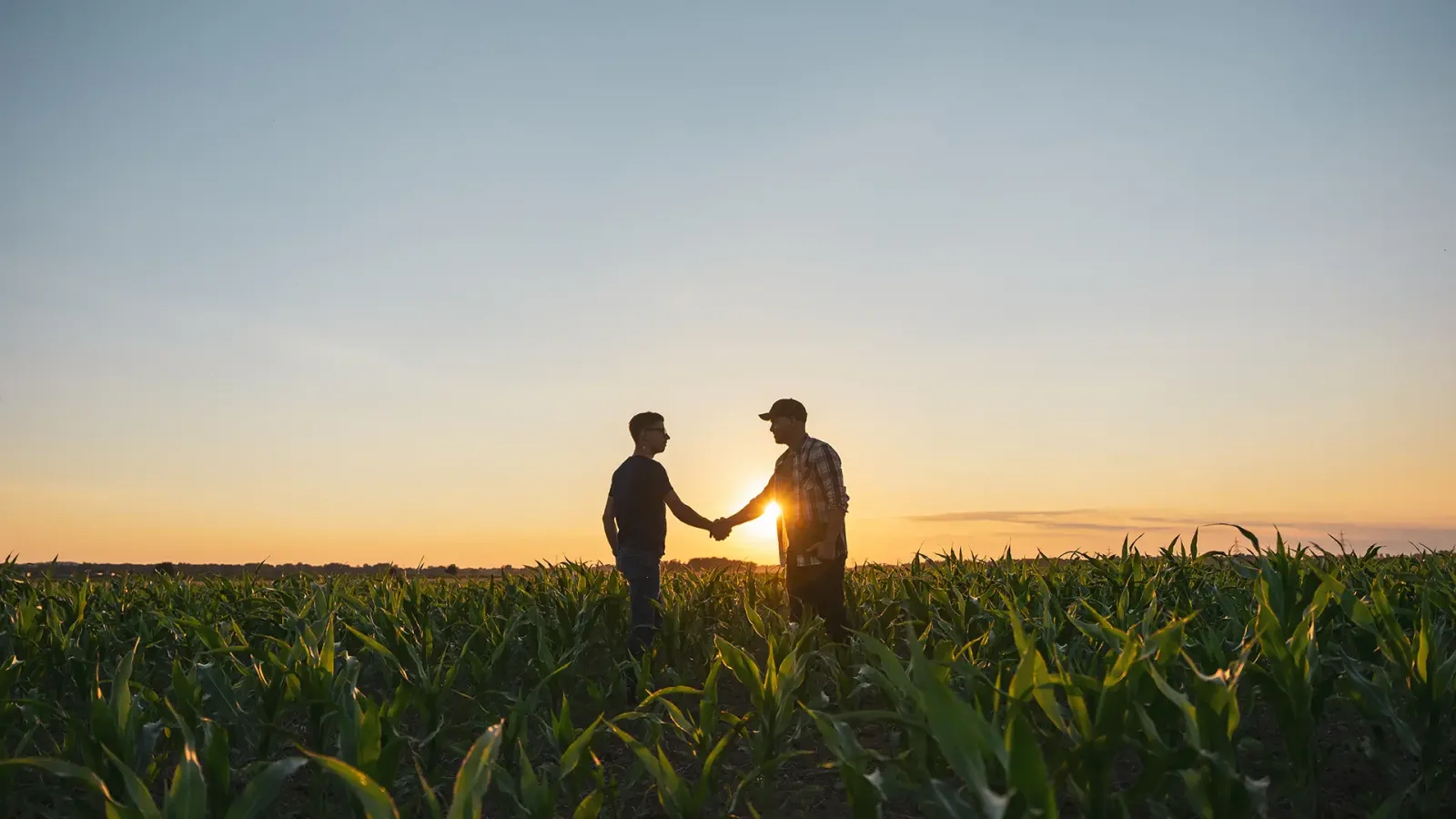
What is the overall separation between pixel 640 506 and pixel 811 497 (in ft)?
4.72

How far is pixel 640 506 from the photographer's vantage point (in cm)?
784

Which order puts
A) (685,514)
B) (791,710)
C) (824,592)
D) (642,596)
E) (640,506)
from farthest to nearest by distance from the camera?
(685,514) < (640,506) < (824,592) < (642,596) < (791,710)

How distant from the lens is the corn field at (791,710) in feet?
9.65

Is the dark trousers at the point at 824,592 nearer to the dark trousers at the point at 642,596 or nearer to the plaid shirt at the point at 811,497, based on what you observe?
the plaid shirt at the point at 811,497

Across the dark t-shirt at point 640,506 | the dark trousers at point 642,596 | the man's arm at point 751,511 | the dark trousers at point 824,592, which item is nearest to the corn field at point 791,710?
the dark trousers at point 642,596

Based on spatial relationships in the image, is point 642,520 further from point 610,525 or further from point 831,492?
point 831,492

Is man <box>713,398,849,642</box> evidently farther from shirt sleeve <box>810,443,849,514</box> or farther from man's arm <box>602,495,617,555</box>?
man's arm <box>602,495,617,555</box>

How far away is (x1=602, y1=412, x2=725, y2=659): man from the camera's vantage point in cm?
754

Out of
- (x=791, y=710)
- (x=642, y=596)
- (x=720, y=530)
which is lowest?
(x=791, y=710)

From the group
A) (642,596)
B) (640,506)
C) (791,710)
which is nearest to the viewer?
(791,710)

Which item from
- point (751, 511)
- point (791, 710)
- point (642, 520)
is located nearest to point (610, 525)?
point (642, 520)

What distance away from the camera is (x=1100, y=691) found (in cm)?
309

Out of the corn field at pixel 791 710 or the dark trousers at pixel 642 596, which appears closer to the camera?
the corn field at pixel 791 710

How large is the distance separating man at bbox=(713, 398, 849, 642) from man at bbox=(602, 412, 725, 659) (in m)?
1.06
